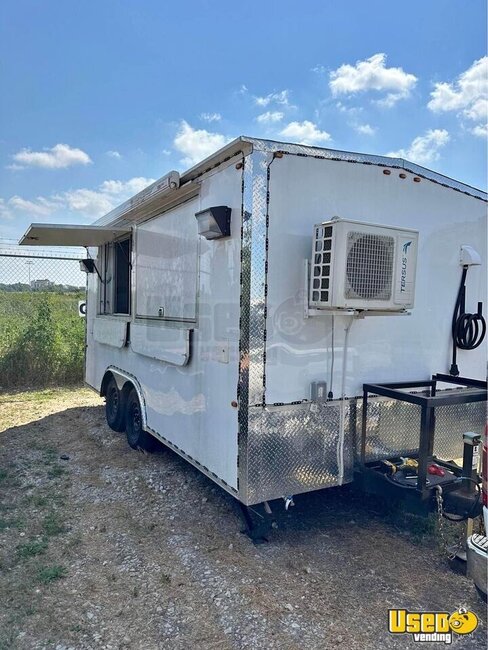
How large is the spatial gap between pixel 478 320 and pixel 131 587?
128 inches

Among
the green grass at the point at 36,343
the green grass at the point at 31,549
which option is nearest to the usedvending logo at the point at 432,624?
the green grass at the point at 31,549

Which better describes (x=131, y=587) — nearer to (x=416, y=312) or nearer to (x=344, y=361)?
(x=344, y=361)

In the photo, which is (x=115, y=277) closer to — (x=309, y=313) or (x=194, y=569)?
(x=309, y=313)

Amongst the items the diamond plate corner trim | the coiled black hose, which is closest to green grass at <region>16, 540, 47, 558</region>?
the diamond plate corner trim

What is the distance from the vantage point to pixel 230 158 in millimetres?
3012

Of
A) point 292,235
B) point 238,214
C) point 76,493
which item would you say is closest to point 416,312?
point 292,235

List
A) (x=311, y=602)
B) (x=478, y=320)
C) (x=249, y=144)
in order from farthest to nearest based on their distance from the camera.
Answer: (x=478, y=320) → (x=249, y=144) → (x=311, y=602)

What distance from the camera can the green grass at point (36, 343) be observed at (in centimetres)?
848

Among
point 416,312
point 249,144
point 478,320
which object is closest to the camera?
point 249,144

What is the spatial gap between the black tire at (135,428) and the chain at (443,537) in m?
2.79

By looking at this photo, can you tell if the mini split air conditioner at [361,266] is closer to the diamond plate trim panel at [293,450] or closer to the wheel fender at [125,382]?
the diamond plate trim panel at [293,450]

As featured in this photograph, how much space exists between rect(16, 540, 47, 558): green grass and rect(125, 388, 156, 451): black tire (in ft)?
5.40

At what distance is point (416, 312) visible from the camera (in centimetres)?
352

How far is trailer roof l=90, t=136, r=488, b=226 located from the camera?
2854mm
